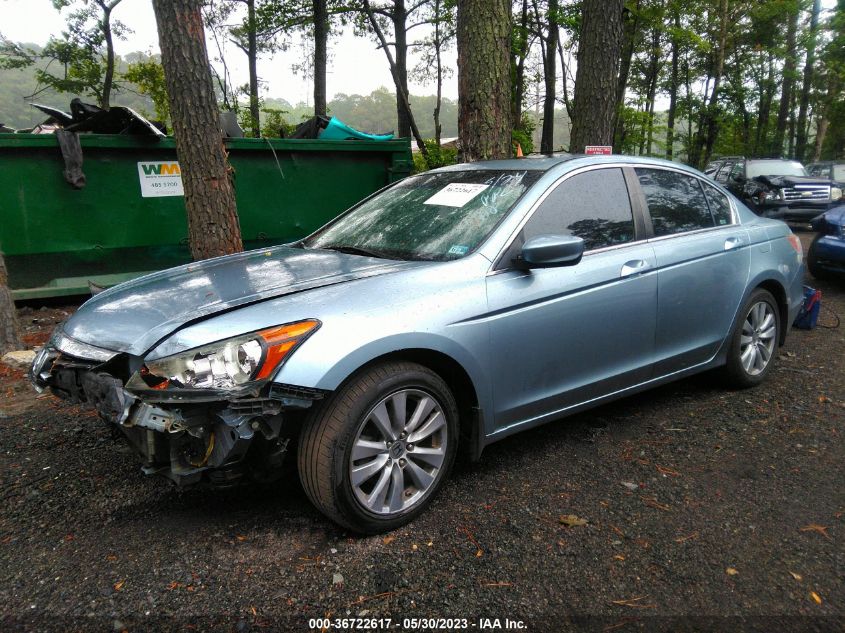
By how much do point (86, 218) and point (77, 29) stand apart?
1941cm

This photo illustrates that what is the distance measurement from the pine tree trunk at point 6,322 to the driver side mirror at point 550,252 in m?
4.24

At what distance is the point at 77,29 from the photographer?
2192 cm

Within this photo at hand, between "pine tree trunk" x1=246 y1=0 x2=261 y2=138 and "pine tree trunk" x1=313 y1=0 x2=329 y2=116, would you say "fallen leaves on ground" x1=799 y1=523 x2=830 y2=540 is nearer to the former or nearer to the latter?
"pine tree trunk" x1=313 y1=0 x2=329 y2=116

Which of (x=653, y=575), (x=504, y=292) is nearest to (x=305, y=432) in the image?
(x=504, y=292)

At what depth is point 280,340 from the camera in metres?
2.42

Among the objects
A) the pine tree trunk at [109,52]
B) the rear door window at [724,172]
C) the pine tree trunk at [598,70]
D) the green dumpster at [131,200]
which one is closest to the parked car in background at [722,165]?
the rear door window at [724,172]

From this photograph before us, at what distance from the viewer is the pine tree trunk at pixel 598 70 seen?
7707mm

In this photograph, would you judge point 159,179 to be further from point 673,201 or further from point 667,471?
point 667,471

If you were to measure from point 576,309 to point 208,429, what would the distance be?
1.88 metres

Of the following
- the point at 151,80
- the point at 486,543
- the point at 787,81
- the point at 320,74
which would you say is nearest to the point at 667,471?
the point at 486,543

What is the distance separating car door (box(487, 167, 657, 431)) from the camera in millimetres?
3055

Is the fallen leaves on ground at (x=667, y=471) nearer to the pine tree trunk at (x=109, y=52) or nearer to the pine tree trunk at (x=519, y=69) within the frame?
the pine tree trunk at (x=519, y=69)

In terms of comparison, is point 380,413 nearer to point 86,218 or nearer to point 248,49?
point 86,218

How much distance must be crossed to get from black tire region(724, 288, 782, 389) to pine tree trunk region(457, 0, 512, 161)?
277cm
